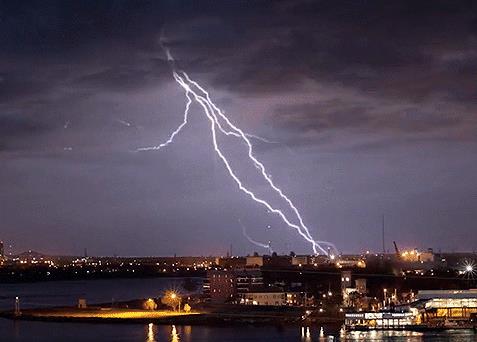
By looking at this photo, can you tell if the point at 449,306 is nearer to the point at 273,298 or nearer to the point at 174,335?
the point at 273,298

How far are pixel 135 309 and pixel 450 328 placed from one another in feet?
28.7

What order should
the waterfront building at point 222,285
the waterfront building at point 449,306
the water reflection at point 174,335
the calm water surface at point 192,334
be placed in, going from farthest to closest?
the waterfront building at point 222,285 → the waterfront building at point 449,306 → the water reflection at point 174,335 → the calm water surface at point 192,334

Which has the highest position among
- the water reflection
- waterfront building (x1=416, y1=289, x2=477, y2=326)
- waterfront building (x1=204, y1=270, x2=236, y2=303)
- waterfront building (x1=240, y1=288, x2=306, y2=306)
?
waterfront building (x1=204, y1=270, x2=236, y2=303)

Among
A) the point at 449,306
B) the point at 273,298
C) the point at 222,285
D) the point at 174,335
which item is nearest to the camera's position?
the point at 174,335

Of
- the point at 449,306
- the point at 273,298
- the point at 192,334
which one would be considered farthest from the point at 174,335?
the point at 273,298

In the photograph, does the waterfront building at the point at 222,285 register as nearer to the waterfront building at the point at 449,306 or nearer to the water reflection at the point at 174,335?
the water reflection at the point at 174,335

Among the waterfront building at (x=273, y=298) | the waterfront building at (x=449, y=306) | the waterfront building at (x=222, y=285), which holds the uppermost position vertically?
the waterfront building at (x=222, y=285)

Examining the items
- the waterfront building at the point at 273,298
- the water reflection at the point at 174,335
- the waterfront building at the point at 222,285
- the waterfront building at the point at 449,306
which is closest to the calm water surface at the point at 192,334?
the water reflection at the point at 174,335

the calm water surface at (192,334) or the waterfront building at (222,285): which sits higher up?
the waterfront building at (222,285)

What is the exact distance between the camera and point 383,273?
1230 inches

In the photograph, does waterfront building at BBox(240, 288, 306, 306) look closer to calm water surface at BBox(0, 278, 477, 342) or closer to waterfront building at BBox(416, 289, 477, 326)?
calm water surface at BBox(0, 278, 477, 342)

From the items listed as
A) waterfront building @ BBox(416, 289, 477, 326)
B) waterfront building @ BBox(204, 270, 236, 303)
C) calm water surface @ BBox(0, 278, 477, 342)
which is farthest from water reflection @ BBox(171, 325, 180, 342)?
waterfront building @ BBox(204, 270, 236, 303)

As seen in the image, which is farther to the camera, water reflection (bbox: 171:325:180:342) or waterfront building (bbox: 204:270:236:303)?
waterfront building (bbox: 204:270:236:303)

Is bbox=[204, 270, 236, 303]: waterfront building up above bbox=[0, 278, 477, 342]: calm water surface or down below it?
above
